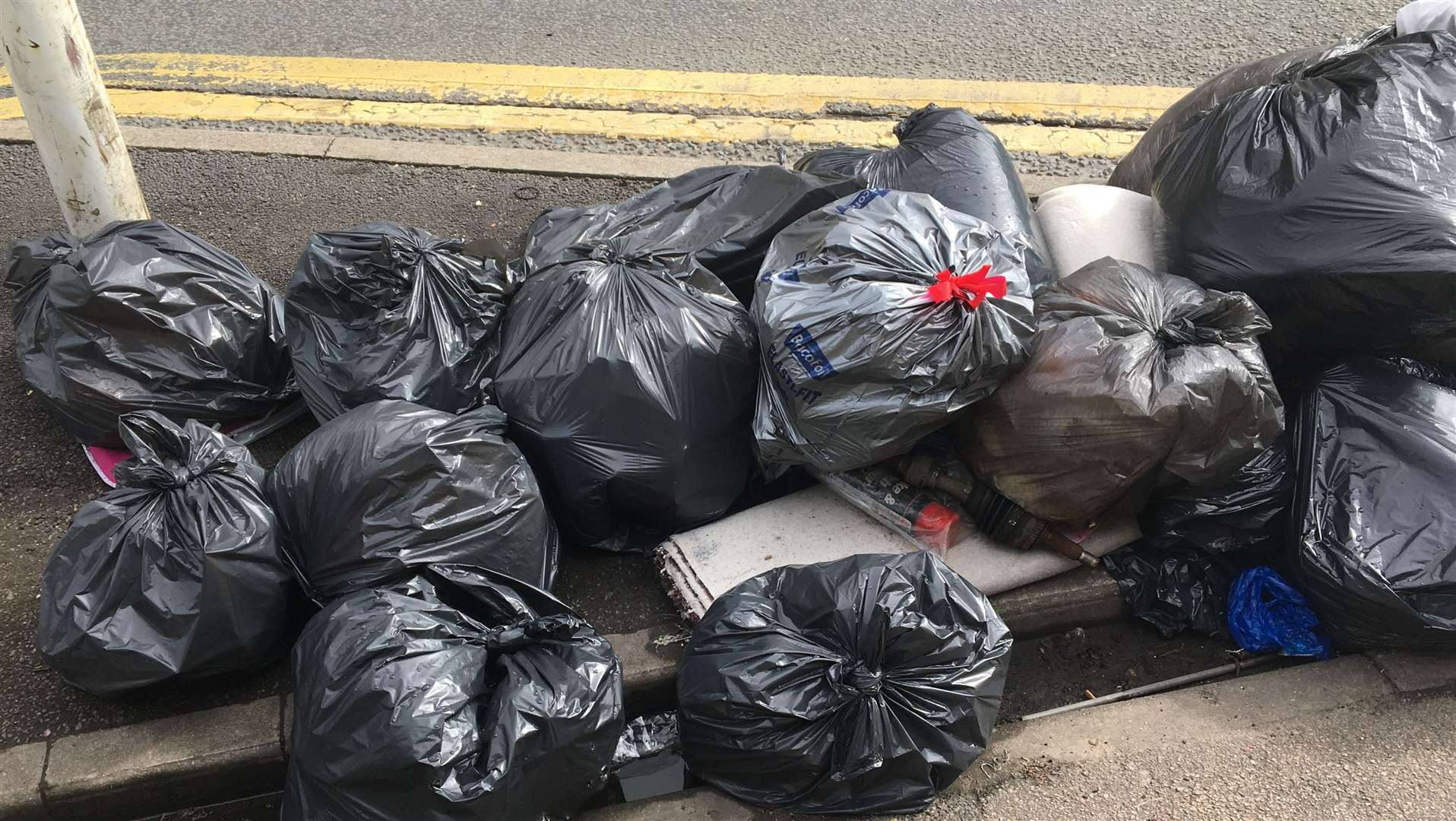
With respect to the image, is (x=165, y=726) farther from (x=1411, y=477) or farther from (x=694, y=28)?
(x=694, y=28)

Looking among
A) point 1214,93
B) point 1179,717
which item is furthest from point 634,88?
point 1179,717

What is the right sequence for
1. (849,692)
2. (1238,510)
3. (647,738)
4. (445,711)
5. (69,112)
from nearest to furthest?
1. (445,711)
2. (849,692)
3. (647,738)
4. (1238,510)
5. (69,112)

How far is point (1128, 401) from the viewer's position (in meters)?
2.09

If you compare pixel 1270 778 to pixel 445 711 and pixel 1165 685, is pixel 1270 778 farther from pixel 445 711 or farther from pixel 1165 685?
pixel 445 711

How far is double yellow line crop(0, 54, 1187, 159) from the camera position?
4152mm

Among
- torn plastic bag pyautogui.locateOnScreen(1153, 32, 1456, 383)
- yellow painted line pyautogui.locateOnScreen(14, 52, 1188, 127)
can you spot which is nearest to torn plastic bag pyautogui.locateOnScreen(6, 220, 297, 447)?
yellow painted line pyautogui.locateOnScreen(14, 52, 1188, 127)

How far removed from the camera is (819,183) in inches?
107

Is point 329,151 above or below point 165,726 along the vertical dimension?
above

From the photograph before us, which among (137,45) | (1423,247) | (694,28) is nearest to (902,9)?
(694,28)

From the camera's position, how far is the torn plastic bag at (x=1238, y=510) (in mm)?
2361

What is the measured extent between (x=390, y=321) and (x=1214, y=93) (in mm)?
2349

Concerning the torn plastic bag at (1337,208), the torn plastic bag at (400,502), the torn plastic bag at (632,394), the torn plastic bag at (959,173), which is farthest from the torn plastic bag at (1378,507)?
the torn plastic bag at (400,502)

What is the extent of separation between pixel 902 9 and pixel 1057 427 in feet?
11.4

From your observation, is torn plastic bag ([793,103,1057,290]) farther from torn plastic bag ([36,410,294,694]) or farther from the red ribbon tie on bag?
torn plastic bag ([36,410,294,694])
